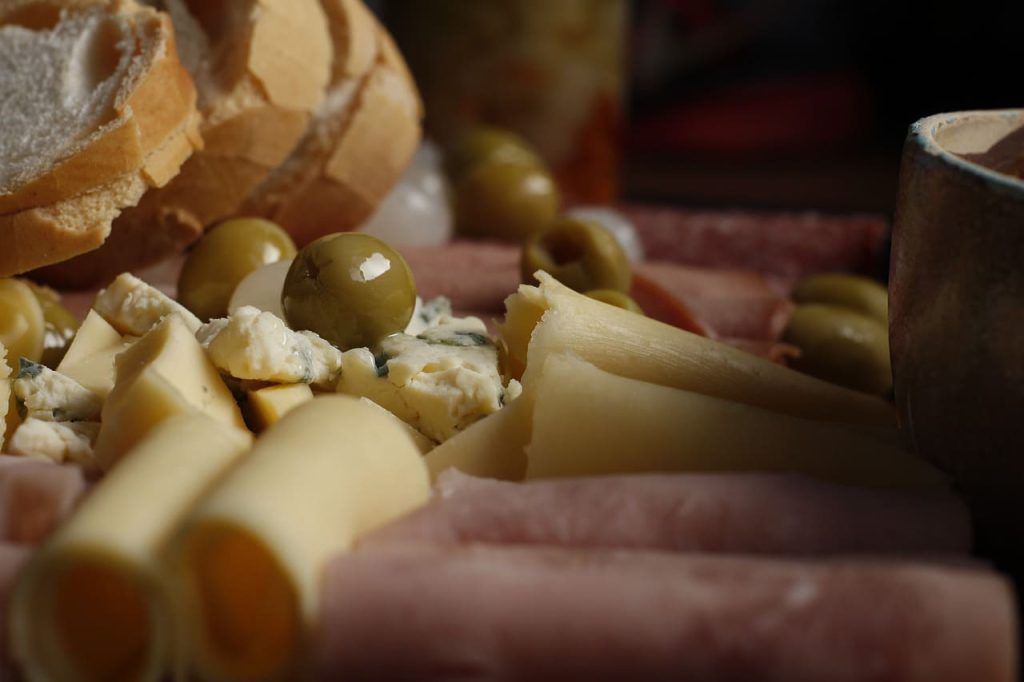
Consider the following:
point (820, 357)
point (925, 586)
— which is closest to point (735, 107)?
point (820, 357)

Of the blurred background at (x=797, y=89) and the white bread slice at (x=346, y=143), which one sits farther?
the blurred background at (x=797, y=89)

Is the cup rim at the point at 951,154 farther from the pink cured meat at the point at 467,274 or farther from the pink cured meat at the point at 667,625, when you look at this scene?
the pink cured meat at the point at 467,274

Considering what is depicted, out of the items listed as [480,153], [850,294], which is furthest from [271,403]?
[480,153]

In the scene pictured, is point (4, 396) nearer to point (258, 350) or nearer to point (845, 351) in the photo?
point (258, 350)

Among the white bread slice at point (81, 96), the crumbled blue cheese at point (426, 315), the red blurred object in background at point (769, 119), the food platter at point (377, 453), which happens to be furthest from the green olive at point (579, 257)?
the red blurred object in background at point (769, 119)

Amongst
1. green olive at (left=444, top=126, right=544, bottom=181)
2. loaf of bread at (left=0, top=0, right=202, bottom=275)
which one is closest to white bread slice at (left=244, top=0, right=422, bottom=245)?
loaf of bread at (left=0, top=0, right=202, bottom=275)

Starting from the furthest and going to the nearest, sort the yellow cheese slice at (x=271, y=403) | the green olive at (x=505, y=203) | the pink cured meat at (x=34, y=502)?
the green olive at (x=505, y=203) < the yellow cheese slice at (x=271, y=403) < the pink cured meat at (x=34, y=502)
